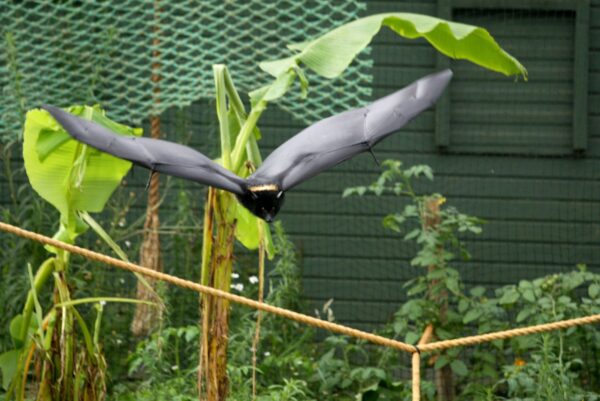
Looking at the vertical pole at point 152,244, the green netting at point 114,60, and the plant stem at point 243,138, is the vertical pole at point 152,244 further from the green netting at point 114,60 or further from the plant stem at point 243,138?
the plant stem at point 243,138

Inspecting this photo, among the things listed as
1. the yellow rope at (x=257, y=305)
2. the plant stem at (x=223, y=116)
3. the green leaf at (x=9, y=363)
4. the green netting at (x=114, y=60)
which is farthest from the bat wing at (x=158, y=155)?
the green netting at (x=114, y=60)

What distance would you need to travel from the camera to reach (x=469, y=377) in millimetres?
6867

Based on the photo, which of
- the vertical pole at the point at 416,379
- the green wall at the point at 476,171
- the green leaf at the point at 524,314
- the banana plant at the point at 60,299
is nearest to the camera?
the vertical pole at the point at 416,379

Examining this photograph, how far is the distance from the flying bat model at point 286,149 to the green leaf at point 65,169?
1041 millimetres

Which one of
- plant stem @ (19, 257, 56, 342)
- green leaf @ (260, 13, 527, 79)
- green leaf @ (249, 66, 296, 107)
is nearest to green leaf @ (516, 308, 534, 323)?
green leaf @ (260, 13, 527, 79)

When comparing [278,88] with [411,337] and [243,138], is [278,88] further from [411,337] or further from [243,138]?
[411,337]

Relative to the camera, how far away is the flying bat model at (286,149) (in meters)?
4.07

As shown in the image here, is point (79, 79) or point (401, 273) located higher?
point (79, 79)

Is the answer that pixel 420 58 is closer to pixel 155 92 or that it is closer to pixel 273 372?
pixel 155 92

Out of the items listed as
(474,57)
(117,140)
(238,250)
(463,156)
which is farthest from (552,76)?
(117,140)

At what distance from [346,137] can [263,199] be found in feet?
1.37

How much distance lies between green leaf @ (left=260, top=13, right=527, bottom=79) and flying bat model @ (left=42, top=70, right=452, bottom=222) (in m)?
0.78

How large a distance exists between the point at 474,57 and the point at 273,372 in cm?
228

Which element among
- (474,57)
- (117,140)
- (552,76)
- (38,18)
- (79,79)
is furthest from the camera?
(552,76)
